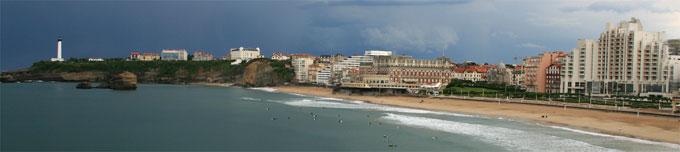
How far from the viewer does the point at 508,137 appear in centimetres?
3428

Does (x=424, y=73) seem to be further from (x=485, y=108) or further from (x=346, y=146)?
(x=346, y=146)

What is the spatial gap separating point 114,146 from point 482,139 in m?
21.3

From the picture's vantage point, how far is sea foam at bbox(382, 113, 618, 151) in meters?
30.1

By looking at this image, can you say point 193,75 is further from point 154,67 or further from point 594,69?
point 594,69

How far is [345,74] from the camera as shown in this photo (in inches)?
4867

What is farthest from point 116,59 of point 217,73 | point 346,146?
point 346,146

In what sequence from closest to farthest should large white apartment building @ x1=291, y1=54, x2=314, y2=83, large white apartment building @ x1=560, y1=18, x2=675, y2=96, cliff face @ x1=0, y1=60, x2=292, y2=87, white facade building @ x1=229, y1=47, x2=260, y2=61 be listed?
large white apartment building @ x1=560, y1=18, x2=675, y2=96, large white apartment building @ x1=291, y1=54, x2=314, y2=83, cliff face @ x1=0, y1=60, x2=292, y2=87, white facade building @ x1=229, y1=47, x2=260, y2=61

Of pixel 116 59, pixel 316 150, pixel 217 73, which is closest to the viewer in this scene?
pixel 316 150

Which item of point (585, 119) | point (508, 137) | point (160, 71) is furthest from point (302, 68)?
point (508, 137)

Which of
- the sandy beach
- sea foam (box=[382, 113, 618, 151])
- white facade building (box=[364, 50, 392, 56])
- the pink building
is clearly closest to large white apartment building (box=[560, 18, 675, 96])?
the pink building

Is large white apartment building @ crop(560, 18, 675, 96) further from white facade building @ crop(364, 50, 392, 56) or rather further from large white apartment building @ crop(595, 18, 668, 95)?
white facade building @ crop(364, 50, 392, 56)

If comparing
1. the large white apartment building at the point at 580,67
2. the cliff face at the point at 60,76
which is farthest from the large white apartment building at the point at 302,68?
the large white apartment building at the point at 580,67

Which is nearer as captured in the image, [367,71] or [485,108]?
[485,108]

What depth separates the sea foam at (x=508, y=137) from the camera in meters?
30.1
